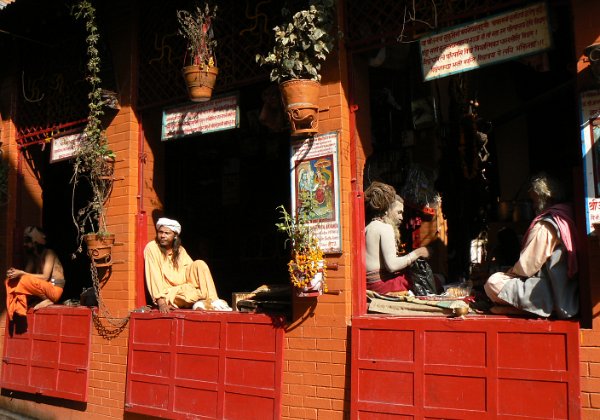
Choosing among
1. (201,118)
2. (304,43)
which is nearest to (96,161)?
(201,118)

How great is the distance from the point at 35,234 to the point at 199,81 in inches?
138

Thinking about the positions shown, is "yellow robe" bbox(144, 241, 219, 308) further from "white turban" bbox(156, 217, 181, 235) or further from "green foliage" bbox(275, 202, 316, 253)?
"green foliage" bbox(275, 202, 316, 253)

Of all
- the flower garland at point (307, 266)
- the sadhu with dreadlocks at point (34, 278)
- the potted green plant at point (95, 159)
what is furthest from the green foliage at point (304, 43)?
the sadhu with dreadlocks at point (34, 278)

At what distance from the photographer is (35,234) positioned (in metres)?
8.02

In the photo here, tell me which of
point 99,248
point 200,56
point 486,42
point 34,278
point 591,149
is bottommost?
point 34,278

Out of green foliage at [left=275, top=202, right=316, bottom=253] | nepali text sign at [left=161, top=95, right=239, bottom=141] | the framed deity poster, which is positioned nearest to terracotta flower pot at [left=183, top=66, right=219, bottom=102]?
nepali text sign at [left=161, top=95, right=239, bottom=141]

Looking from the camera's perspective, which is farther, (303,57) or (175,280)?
(175,280)

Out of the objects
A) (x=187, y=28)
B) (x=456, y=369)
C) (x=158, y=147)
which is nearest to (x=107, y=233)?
(x=158, y=147)

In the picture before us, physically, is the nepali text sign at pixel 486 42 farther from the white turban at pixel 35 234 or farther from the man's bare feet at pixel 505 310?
the white turban at pixel 35 234

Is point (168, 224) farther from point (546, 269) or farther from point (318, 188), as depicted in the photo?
point (546, 269)

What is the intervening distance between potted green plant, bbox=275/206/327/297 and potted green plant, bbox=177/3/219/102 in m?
1.58

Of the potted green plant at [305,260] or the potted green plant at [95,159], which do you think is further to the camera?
the potted green plant at [95,159]

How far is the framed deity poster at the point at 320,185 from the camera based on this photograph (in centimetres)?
522

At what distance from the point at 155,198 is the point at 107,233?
0.63 meters
